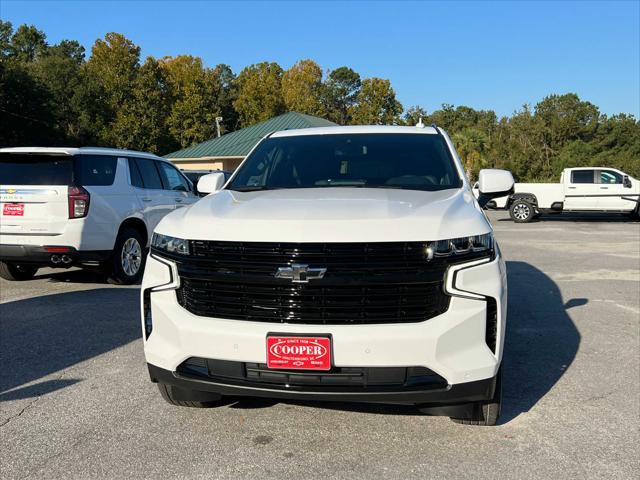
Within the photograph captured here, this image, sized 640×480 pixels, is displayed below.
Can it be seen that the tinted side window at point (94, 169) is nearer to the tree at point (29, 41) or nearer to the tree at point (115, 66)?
the tree at point (115, 66)

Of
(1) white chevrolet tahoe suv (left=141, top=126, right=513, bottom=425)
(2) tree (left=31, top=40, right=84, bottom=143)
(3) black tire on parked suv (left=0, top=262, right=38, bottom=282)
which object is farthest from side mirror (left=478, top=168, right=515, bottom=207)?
(2) tree (left=31, top=40, right=84, bottom=143)

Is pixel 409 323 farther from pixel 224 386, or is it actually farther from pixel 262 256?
pixel 224 386

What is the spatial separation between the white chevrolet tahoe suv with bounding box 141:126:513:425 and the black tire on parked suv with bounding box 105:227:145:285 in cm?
499

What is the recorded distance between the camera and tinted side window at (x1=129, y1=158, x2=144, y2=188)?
27.7 ft

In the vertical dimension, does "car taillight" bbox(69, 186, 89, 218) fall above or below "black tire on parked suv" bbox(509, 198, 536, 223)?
above

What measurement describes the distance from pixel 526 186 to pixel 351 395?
19.8m

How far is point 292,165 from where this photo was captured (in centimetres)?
460

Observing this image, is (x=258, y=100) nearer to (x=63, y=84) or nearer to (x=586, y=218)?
(x=63, y=84)

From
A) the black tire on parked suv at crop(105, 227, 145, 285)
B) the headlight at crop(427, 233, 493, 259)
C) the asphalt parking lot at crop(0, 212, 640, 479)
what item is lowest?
the asphalt parking lot at crop(0, 212, 640, 479)

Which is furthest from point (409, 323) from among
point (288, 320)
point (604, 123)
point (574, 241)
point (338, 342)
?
point (604, 123)

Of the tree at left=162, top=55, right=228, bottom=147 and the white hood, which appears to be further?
the tree at left=162, top=55, right=228, bottom=147

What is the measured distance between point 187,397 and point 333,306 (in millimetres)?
1235

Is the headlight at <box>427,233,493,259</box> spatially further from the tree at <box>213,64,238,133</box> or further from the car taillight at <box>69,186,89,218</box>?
the tree at <box>213,64,238,133</box>

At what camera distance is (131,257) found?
8312mm
